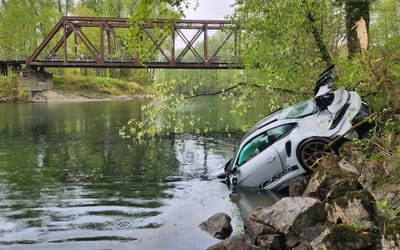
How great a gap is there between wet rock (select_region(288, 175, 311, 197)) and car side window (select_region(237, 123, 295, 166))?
3.90 ft

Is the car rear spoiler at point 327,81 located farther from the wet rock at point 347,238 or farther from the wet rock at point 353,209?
the wet rock at point 347,238

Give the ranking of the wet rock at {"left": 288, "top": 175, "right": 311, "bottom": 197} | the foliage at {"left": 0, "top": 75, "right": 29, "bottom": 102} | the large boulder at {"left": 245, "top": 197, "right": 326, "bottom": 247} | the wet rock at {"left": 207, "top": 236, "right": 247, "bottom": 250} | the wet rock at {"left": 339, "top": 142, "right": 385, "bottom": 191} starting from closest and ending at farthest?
the large boulder at {"left": 245, "top": 197, "right": 326, "bottom": 247}, the wet rock at {"left": 207, "top": 236, "right": 247, "bottom": 250}, the wet rock at {"left": 339, "top": 142, "right": 385, "bottom": 191}, the wet rock at {"left": 288, "top": 175, "right": 311, "bottom": 197}, the foliage at {"left": 0, "top": 75, "right": 29, "bottom": 102}

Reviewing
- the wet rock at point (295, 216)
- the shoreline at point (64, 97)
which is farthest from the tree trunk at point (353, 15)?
the shoreline at point (64, 97)

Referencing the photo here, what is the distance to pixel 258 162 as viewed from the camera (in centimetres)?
1171

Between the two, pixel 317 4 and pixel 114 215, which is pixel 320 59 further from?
pixel 114 215

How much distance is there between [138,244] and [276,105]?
8583 millimetres

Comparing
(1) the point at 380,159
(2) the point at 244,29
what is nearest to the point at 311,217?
(1) the point at 380,159

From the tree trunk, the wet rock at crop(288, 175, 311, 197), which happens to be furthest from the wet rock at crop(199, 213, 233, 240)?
the tree trunk

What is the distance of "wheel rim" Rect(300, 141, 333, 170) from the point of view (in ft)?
34.8

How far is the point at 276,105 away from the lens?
52.0 ft

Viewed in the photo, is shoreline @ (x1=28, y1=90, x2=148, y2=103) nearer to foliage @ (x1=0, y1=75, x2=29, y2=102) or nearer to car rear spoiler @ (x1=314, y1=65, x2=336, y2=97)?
foliage @ (x1=0, y1=75, x2=29, y2=102)

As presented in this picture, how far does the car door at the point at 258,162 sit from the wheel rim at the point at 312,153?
63cm

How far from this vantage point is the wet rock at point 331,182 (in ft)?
24.5

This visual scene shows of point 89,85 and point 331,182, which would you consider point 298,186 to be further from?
point 89,85
